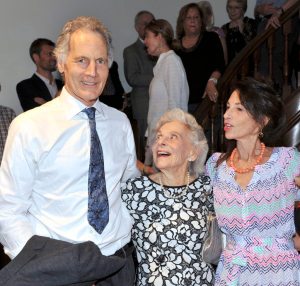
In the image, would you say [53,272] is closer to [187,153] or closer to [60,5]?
[187,153]

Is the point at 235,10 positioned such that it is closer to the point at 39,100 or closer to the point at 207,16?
the point at 207,16

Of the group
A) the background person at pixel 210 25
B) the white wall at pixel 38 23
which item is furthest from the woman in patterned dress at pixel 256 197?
the white wall at pixel 38 23

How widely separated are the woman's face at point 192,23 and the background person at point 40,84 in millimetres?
1546

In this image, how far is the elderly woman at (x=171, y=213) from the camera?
302 cm

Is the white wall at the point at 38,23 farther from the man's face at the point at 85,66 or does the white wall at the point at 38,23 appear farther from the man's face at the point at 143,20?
the man's face at the point at 85,66

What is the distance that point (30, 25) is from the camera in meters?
7.81

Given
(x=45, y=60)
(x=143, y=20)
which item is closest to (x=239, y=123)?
(x=45, y=60)

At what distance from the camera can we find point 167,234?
3.02m

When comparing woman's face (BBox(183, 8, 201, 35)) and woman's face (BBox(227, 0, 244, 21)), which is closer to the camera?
woman's face (BBox(183, 8, 201, 35))

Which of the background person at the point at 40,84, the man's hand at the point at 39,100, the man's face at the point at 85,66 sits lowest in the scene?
the man's hand at the point at 39,100

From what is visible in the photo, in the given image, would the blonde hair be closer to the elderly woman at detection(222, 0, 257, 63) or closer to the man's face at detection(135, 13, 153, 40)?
the elderly woman at detection(222, 0, 257, 63)

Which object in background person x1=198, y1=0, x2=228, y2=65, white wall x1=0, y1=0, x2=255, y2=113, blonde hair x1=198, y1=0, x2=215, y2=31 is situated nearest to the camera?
background person x1=198, y1=0, x2=228, y2=65

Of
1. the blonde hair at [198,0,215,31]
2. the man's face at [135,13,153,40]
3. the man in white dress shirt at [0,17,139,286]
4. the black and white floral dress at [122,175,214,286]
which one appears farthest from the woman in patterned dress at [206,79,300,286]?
the man's face at [135,13,153,40]

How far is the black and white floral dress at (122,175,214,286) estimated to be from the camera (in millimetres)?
3016
